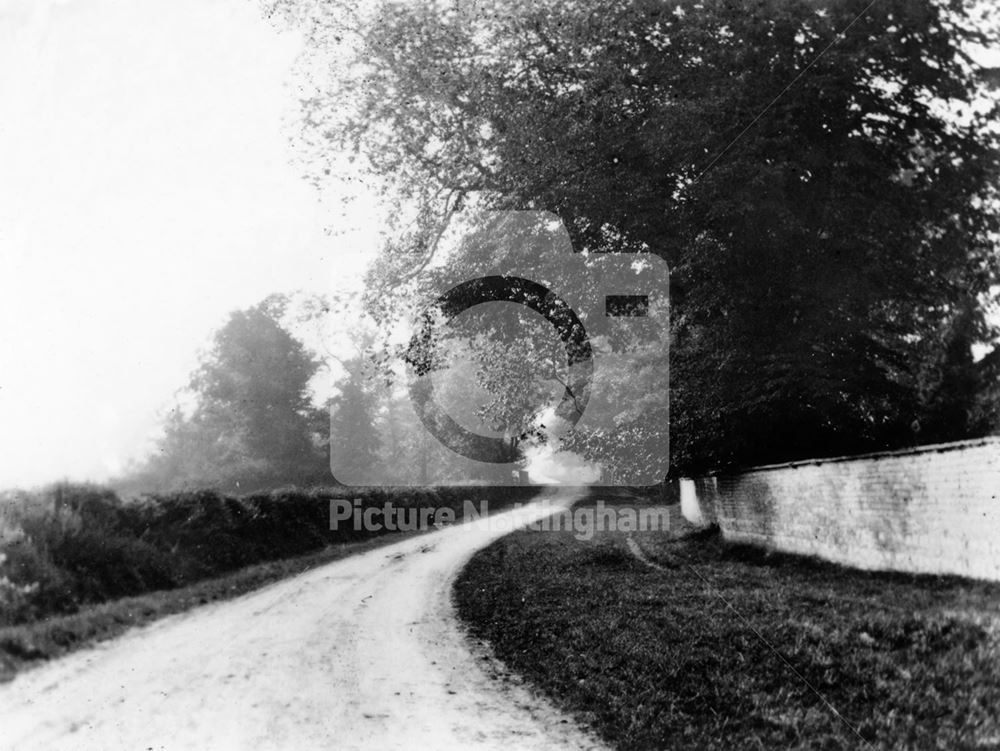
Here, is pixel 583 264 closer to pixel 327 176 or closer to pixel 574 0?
pixel 574 0

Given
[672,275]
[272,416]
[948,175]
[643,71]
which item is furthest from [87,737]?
[272,416]

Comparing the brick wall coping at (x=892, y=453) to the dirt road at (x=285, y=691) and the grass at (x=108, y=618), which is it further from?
the grass at (x=108, y=618)

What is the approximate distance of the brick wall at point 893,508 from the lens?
375 inches

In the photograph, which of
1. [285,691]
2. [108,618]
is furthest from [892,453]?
[108,618]

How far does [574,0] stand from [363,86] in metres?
5.80

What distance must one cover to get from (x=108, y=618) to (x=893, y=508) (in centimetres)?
Answer: 1254

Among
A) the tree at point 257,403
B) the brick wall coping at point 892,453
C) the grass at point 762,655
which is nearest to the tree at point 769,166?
the brick wall coping at point 892,453

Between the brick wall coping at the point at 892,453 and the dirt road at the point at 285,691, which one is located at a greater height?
the brick wall coping at the point at 892,453

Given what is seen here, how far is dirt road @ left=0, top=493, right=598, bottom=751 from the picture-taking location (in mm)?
5352

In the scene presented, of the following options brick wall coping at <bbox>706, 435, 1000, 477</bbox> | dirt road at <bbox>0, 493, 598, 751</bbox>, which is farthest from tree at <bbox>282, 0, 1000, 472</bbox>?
dirt road at <bbox>0, 493, 598, 751</bbox>

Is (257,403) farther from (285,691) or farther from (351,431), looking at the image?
(285,691)

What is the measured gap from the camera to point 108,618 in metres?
10.3

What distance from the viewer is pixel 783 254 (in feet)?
48.7

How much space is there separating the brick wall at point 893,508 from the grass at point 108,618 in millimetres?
11562
